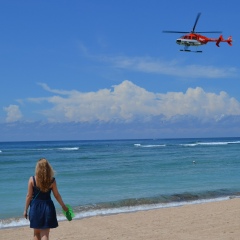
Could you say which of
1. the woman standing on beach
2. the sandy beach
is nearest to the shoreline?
the sandy beach

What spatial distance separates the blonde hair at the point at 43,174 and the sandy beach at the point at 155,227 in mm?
3906

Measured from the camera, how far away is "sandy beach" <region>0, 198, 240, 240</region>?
9.54m

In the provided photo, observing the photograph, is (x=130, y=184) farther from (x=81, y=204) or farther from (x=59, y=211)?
(x=59, y=211)

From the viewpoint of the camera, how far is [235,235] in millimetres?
9227

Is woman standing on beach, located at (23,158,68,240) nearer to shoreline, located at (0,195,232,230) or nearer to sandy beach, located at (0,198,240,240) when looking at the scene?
sandy beach, located at (0,198,240,240)

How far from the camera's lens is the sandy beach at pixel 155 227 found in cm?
954

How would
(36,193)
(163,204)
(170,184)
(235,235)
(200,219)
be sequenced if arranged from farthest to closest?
1. (170,184)
2. (163,204)
3. (200,219)
4. (235,235)
5. (36,193)

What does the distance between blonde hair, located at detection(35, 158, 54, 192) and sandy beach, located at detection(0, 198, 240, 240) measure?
3.91m

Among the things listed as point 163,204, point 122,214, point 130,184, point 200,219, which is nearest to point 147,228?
point 200,219

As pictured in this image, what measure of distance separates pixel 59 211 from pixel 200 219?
443 centimetres

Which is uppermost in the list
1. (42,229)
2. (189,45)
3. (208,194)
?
(189,45)

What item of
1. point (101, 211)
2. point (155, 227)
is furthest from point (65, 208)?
point (101, 211)

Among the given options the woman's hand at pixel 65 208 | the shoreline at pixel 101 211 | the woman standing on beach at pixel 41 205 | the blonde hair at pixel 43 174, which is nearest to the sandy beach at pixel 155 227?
the shoreline at pixel 101 211

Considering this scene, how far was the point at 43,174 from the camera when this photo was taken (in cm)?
591
